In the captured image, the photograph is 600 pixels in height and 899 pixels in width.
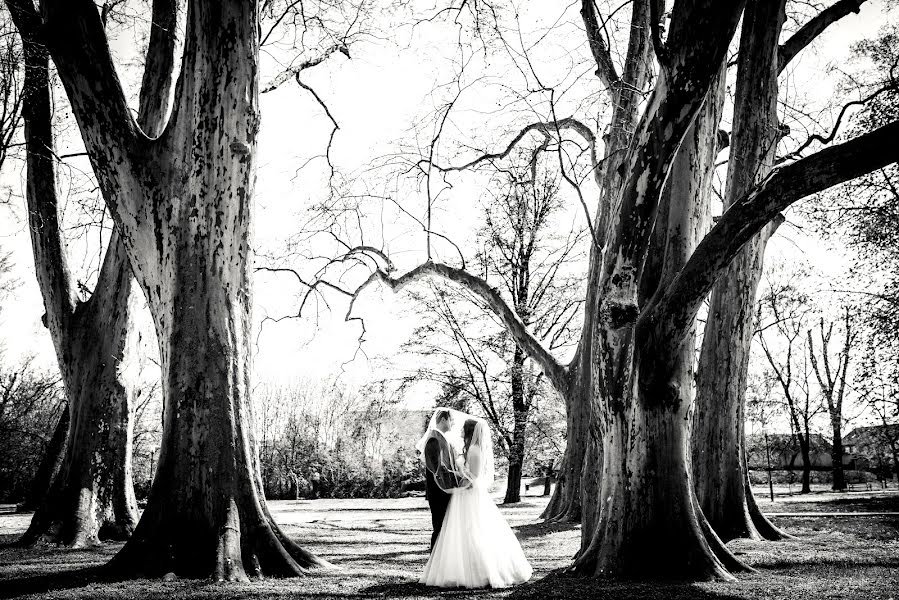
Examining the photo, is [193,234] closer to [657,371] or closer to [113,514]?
[657,371]

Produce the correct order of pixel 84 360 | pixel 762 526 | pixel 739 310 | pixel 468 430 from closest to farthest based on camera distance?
pixel 468 430 → pixel 84 360 → pixel 762 526 → pixel 739 310

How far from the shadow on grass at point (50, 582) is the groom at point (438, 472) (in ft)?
10.6

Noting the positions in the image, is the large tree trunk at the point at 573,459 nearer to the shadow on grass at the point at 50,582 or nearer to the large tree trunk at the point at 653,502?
the large tree trunk at the point at 653,502

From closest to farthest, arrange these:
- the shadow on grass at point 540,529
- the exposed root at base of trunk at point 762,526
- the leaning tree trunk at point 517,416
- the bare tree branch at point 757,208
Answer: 1. the bare tree branch at point 757,208
2. the exposed root at base of trunk at point 762,526
3. the shadow on grass at point 540,529
4. the leaning tree trunk at point 517,416

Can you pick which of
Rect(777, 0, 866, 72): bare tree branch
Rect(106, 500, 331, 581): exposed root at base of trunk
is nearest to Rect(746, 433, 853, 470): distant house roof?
Rect(777, 0, 866, 72): bare tree branch

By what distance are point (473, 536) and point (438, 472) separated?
2.53 feet

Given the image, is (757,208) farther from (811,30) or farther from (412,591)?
(811,30)

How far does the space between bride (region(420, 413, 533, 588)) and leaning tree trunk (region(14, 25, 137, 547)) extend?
228 inches

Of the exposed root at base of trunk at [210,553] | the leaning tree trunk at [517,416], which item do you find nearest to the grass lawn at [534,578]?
the exposed root at base of trunk at [210,553]

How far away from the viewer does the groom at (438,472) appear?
7.44 metres

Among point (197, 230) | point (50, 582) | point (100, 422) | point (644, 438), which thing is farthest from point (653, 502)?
point (100, 422)

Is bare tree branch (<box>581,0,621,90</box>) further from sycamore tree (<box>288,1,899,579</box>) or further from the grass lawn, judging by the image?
the grass lawn

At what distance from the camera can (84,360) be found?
10.5 m

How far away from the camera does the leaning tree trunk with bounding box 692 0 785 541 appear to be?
1099 cm
